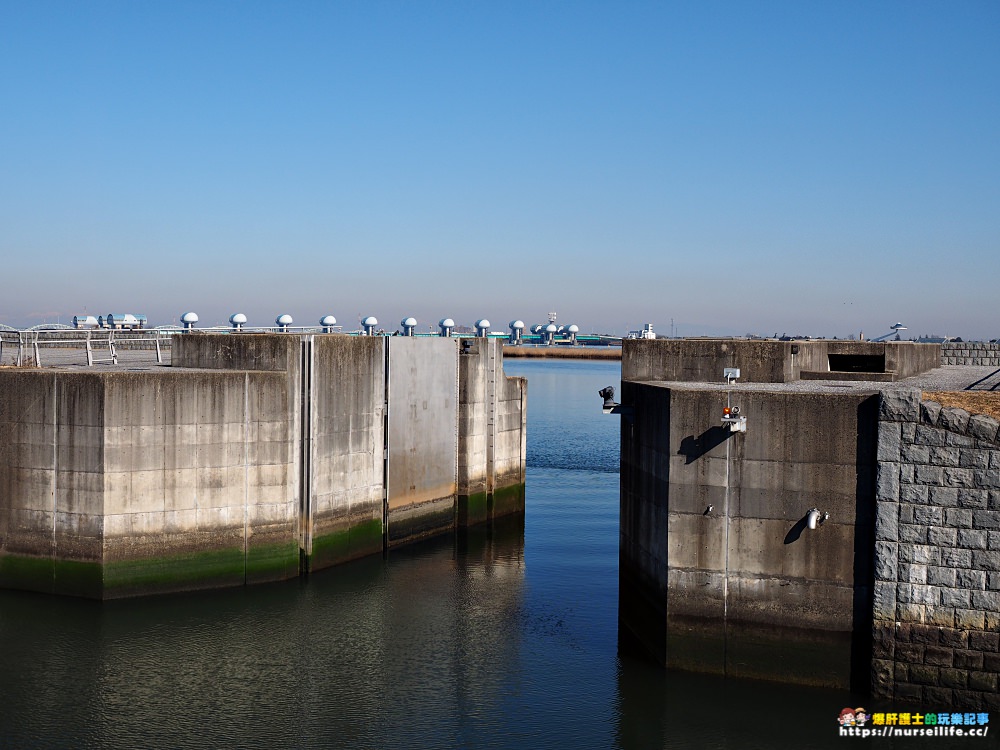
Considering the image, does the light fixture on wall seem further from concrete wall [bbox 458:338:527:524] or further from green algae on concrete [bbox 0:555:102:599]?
concrete wall [bbox 458:338:527:524]

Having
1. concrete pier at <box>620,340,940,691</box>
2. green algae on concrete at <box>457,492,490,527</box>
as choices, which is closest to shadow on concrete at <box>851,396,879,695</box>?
concrete pier at <box>620,340,940,691</box>

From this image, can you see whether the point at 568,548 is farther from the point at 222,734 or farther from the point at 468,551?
the point at 222,734

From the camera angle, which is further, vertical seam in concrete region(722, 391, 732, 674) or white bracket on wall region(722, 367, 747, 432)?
vertical seam in concrete region(722, 391, 732, 674)

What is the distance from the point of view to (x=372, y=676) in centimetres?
2047

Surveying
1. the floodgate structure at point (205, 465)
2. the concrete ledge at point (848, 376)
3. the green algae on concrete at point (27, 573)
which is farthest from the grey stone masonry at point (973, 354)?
the green algae on concrete at point (27, 573)

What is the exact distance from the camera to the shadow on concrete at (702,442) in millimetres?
18516

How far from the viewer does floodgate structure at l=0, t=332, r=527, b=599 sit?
930 inches

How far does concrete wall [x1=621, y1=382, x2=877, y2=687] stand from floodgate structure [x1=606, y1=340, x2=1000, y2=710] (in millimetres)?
27

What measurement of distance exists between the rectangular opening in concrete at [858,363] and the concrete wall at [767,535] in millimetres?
13864

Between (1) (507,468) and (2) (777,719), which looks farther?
(1) (507,468)

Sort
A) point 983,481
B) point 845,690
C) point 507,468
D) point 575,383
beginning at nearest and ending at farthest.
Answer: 1. point 983,481
2. point 845,690
3. point 507,468
4. point 575,383

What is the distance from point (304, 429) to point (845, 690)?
15.8 meters

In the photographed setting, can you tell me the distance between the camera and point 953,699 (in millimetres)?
17047

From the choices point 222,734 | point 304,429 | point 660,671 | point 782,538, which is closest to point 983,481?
point 782,538
